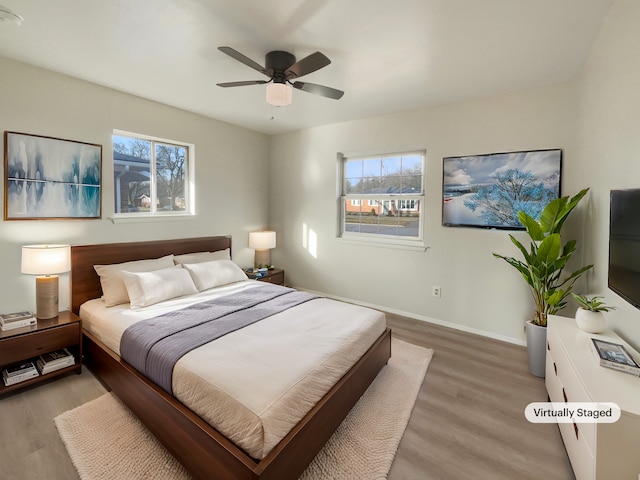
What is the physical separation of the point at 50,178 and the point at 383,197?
358 centimetres

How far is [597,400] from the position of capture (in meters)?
1.18

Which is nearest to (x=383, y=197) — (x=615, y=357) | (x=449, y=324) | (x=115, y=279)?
(x=449, y=324)

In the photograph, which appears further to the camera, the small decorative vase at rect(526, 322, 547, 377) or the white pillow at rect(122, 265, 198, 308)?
the white pillow at rect(122, 265, 198, 308)

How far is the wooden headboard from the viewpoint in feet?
8.86

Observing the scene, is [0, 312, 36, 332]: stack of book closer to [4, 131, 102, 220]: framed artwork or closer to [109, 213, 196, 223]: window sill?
[4, 131, 102, 220]: framed artwork

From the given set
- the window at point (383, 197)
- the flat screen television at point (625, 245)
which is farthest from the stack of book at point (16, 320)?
the flat screen television at point (625, 245)

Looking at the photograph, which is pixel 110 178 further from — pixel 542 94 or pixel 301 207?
pixel 542 94

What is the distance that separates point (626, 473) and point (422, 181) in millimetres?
2979

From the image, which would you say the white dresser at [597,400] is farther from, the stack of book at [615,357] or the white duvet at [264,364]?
the white duvet at [264,364]

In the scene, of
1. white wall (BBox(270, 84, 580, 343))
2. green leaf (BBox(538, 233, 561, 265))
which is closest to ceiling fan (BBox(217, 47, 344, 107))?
white wall (BBox(270, 84, 580, 343))

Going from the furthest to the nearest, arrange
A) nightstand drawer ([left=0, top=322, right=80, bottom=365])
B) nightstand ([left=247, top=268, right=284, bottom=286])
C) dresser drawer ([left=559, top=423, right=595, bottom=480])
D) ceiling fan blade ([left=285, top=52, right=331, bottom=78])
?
1. nightstand ([left=247, top=268, right=284, bottom=286])
2. nightstand drawer ([left=0, top=322, right=80, bottom=365])
3. ceiling fan blade ([left=285, top=52, right=331, bottom=78])
4. dresser drawer ([left=559, top=423, right=595, bottom=480])

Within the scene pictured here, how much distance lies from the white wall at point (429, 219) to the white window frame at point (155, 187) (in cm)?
142

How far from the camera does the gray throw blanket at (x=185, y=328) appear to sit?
5.75ft

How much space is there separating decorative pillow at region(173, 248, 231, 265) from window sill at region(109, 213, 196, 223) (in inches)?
18.4
